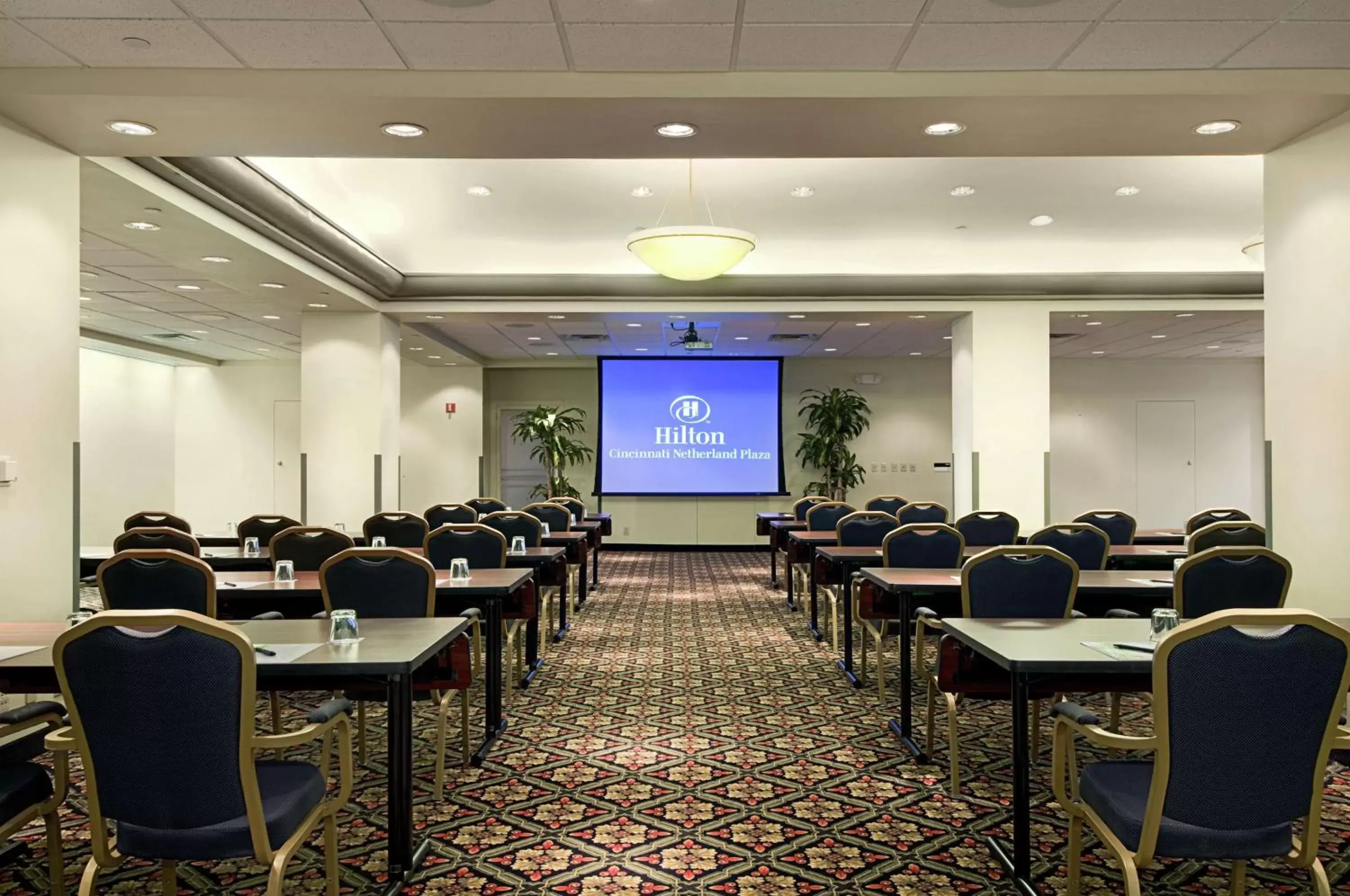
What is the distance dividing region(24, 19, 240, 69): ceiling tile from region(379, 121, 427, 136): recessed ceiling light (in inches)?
26.9

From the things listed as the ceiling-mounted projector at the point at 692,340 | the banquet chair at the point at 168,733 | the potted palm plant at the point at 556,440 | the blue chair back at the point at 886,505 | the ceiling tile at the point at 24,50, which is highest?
the ceiling tile at the point at 24,50

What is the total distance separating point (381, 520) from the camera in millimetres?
6406

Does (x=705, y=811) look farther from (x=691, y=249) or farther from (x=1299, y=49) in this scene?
(x=691, y=249)

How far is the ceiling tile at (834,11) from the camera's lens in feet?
11.5

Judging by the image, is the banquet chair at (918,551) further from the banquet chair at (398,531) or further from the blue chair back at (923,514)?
the banquet chair at (398,531)

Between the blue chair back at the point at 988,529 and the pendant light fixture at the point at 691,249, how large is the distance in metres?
2.47

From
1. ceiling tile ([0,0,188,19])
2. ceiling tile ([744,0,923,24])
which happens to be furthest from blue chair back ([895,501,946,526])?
ceiling tile ([0,0,188,19])

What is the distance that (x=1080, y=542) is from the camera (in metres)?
5.50

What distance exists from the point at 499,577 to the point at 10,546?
7.10 feet

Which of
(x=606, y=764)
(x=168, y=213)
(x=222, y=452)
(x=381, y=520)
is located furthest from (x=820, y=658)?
(x=222, y=452)

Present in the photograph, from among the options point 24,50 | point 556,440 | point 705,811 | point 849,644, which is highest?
point 24,50

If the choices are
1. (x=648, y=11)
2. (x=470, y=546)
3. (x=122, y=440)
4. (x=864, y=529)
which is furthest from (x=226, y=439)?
(x=648, y=11)

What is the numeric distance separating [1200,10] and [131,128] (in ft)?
15.0

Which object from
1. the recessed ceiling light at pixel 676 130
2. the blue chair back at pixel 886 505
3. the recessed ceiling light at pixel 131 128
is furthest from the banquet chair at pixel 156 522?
the blue chair back at pixel 886 505
